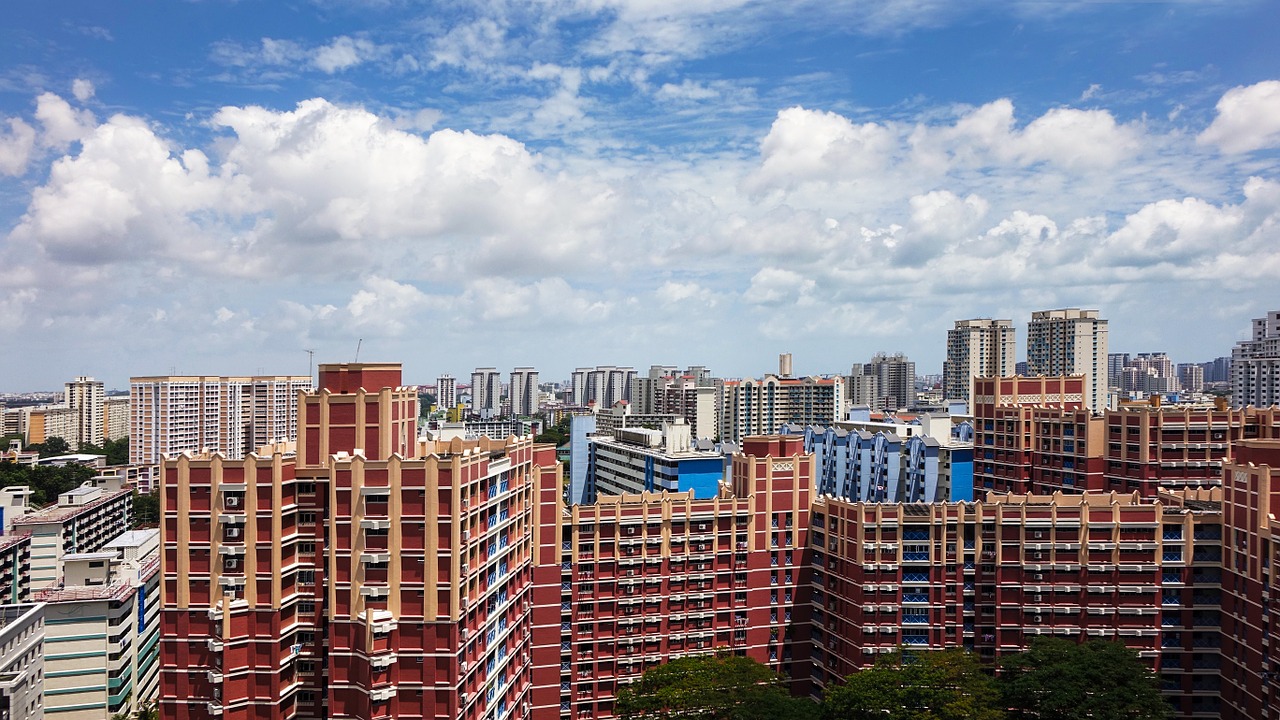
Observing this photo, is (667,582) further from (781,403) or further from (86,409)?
(86,409)

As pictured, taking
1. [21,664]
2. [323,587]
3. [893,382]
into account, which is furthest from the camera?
[893,382]

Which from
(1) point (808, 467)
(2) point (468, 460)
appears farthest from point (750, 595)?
(2) point (468, 460)

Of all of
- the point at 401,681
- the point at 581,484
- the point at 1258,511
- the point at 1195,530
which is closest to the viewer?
the point at 401,681

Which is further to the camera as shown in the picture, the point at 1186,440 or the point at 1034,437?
the point at 1034,437

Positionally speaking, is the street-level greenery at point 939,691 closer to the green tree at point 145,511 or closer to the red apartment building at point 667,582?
the red apartment building at point 667,582

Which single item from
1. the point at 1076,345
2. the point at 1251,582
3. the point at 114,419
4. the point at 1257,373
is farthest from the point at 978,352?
the point at 114,419

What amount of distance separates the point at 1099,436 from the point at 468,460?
129 ft

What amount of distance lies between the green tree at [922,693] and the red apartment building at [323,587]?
531 inches

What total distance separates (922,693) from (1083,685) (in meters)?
5.85

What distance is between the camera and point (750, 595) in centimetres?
3950

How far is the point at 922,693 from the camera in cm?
3112

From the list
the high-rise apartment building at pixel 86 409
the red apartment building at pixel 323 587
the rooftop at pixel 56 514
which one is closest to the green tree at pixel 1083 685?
the red apartment building at pixel 323 587

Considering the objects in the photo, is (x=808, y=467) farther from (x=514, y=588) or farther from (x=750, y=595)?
(x=514, y=588)

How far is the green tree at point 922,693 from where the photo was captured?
30594 millimetres
